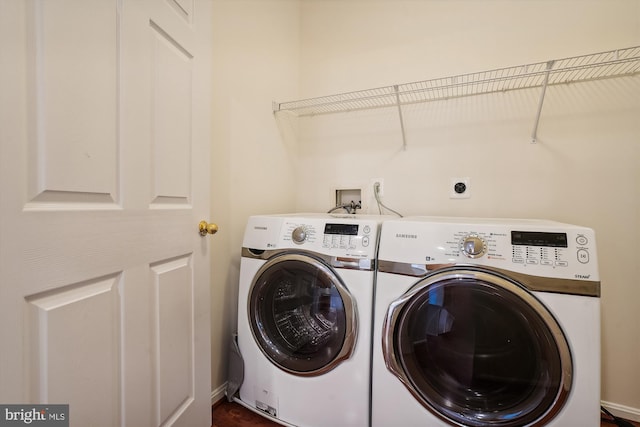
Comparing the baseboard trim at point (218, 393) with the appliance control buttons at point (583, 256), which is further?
the baseboard trim at point (218, 393)

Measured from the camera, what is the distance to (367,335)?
97 cm

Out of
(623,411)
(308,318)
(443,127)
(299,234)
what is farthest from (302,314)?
(623,411)

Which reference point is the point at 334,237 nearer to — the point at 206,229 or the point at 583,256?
the point at 206,229

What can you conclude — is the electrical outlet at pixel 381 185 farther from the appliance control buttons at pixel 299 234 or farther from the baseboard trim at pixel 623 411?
the baseboard trim at pixel 623 411

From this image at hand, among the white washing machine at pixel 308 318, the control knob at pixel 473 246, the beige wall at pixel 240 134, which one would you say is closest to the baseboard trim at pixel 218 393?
the beige wall at pixel 240 134

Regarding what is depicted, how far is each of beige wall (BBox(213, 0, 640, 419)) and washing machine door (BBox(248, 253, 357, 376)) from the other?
28 centimetres

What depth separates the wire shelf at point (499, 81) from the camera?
1.16 metres

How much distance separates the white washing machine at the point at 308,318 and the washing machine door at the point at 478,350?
159mm

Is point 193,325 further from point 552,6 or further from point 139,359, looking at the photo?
point 552,6

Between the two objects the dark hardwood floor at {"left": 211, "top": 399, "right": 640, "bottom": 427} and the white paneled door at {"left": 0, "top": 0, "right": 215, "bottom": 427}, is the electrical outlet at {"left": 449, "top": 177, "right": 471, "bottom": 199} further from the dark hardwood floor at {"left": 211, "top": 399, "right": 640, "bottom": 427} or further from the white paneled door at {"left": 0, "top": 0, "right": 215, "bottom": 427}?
the white paneled door at {"left": 0, "top": 0, "right": 215, "bottom": 427}

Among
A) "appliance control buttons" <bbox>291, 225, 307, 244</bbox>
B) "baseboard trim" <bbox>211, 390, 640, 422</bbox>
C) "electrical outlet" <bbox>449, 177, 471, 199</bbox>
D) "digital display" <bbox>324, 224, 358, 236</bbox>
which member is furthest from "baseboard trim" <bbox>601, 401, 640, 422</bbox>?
"appliance control buttons" <bbox>291, 225, 307, 244</bbox>

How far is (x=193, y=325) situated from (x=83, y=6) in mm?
979

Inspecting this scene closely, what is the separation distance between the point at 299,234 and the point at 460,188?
0.97 metres

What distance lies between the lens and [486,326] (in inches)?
34.4
